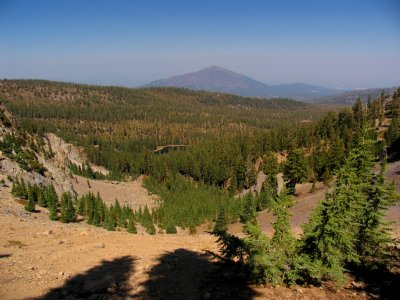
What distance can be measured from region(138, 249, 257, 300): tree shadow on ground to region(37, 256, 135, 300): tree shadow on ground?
138 cm

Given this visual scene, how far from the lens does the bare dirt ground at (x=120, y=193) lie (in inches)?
3748

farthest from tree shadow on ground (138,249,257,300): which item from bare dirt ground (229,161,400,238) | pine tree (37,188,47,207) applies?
pine tree (37,188,47,207)

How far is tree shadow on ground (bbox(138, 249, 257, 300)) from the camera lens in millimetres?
17094

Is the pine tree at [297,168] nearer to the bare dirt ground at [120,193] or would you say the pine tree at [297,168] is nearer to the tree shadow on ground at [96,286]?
the bare dirt ground at [120,193]

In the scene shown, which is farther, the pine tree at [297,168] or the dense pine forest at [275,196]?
the pine tree at [297,168]

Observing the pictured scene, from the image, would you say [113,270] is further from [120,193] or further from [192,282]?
[120,193]

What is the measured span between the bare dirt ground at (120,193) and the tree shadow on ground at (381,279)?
7793 cm

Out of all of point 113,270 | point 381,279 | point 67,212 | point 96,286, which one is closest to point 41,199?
point 67,212

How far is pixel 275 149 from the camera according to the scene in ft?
Answer: 388

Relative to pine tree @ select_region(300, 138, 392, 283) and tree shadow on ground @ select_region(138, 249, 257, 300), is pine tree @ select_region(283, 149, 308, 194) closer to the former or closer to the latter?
pine tree @ select_region(300, 138, 392, 283)

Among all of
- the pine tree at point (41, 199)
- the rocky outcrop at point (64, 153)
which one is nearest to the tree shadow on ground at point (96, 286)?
the pine tree at point (41, 199)

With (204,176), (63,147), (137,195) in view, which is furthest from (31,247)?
(63,147)

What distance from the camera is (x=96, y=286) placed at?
17969 mm

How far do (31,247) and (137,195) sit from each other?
78.7 meters
